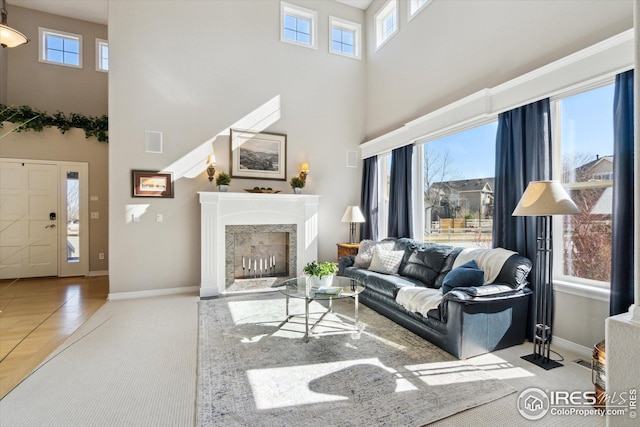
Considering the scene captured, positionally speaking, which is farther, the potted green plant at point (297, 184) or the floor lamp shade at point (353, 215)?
the potted green plant at point (297, 184)

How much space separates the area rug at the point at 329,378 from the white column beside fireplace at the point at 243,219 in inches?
56.6

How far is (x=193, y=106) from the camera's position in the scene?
5.24m

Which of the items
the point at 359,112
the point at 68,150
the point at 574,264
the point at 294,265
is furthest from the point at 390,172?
the point at 68,150

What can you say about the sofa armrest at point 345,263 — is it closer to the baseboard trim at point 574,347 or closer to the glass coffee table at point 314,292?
the glass coffee table at point 314,292

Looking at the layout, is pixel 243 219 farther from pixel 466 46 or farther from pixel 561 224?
pixel 561 224

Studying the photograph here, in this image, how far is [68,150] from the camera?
6.26 metres

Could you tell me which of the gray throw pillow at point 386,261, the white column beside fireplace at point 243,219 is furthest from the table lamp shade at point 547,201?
the white column beside fireplace at point 243,219

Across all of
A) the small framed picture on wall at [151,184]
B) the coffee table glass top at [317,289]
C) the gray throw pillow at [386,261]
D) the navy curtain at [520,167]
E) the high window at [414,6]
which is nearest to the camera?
the navy curtain at [520,167]

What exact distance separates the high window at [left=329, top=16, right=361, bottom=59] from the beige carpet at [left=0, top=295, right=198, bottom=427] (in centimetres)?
556

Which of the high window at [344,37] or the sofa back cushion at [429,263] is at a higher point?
the high window at [344,37]

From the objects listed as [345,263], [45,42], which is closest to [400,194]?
[345,263]

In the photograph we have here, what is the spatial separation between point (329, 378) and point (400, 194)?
133 inches

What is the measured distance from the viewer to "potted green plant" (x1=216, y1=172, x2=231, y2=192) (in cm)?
512

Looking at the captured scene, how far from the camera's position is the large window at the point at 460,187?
4016 millimetres
